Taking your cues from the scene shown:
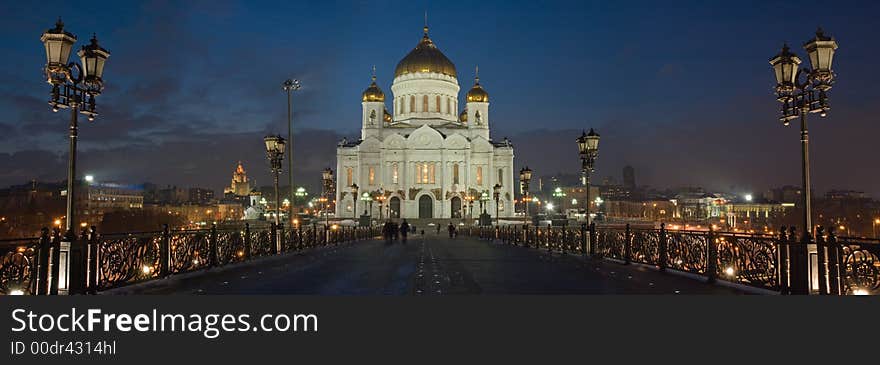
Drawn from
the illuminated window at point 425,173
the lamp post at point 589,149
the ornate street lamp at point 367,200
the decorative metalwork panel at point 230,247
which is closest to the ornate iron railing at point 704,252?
the lamp post at point 589,149

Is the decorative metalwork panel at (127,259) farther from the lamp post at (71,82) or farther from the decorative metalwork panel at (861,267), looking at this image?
the decorative metalwork panel at (861,267)

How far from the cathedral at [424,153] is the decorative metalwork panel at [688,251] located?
207ft

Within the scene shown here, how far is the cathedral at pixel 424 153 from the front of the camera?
81.2 metres

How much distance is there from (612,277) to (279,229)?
13107 millimetres

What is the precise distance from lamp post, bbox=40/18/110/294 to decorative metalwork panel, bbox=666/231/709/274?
37.6 feet

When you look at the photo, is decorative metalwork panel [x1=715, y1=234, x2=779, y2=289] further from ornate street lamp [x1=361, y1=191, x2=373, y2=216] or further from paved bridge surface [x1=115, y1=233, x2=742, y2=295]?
ornate street lamp [x1=361, y1=191, x2=373, y2=216]

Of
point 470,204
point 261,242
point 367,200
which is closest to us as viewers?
point 261,242

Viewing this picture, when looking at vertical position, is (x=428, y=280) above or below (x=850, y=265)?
below

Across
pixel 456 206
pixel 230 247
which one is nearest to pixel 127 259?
pixel 230 247

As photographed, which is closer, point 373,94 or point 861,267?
point 861,267

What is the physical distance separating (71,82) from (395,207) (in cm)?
6974

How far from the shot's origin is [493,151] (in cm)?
8575

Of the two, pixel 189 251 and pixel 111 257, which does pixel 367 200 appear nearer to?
pixel 189 251

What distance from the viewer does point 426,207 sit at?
8131cm
